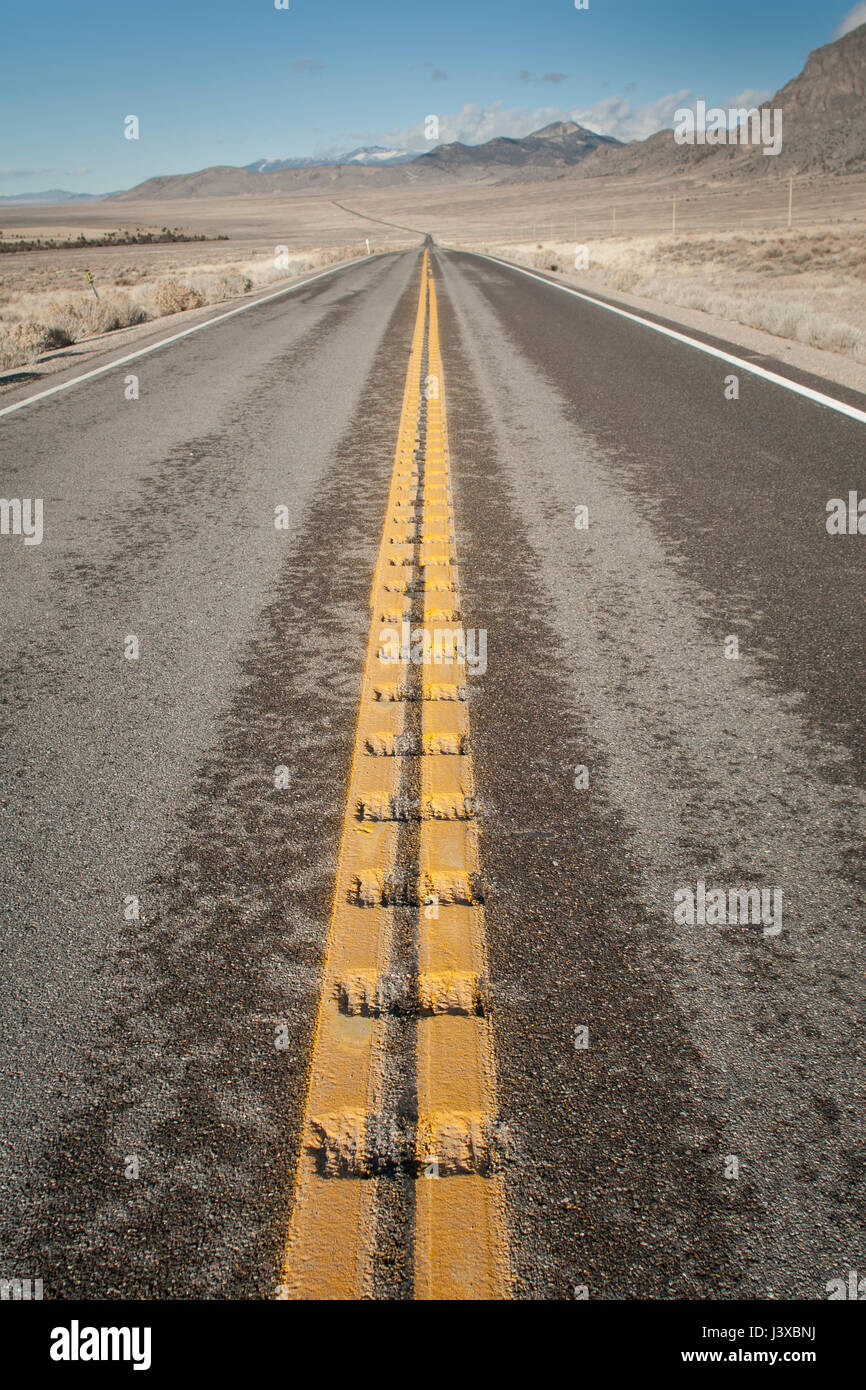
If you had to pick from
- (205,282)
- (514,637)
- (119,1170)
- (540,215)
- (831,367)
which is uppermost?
(540,215)

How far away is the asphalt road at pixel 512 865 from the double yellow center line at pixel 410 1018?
0.16 feet

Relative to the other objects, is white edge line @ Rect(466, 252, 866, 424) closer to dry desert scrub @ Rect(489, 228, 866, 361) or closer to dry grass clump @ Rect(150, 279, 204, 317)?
dry desert scrub @ Rect(489, 228, 866, 361)

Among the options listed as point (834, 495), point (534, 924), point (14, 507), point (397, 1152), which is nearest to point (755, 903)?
point (534, 924)

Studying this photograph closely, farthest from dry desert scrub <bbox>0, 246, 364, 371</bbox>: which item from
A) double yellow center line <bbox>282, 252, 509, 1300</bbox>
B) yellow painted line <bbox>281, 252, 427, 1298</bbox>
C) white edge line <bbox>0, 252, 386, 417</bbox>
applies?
yellow painted line <bbox>281, 252, 427, 1298</bbox>

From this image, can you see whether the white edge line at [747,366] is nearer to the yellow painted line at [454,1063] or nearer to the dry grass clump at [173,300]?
the yellow painted line at [454,1063]

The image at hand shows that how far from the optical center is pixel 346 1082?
1786mm

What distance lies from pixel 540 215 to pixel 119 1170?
4202 inches

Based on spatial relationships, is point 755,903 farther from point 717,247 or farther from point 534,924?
point 717,247

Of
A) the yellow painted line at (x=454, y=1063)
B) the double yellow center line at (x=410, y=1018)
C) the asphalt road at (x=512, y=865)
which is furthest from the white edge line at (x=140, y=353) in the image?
the yellow painted line at (x=454, y=1063)

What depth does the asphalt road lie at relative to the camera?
1585 millimetres

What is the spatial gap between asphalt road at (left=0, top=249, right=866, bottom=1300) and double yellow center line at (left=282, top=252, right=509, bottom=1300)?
0.05 metres

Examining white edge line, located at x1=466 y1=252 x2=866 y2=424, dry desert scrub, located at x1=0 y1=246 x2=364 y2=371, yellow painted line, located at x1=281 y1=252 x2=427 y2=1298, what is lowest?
yellow painted line, located at x1=281 y1=252 x2=427 y2=1298

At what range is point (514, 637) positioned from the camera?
3.71 m

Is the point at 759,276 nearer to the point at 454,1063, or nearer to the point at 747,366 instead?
the point at 747,366
